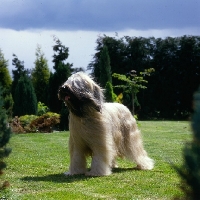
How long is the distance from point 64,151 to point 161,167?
3.79m

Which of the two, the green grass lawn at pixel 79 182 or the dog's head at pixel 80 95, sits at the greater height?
the dog's head at pixel 80 95

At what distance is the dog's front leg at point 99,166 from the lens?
8359 millimetres

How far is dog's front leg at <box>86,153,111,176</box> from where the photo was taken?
8.36 meters

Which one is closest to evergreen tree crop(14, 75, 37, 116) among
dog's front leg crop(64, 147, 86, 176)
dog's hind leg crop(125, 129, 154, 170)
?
dog's hind leg crop(125, 129, 154, 170)

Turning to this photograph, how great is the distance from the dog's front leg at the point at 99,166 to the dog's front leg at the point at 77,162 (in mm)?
212

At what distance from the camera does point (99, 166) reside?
329 inches

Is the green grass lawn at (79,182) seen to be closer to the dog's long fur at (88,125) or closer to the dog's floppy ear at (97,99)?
the dog's long fur at (88,125)

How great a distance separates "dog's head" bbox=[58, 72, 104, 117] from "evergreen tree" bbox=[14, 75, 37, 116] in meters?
17.1

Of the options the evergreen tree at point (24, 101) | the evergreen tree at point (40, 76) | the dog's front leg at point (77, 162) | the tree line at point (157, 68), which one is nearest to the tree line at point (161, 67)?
the tree line at point (157, 68)

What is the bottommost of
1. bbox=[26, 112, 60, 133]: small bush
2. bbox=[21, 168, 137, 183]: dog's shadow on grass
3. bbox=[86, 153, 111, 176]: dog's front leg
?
bbox=[26, 112, 60, 133]: small bush

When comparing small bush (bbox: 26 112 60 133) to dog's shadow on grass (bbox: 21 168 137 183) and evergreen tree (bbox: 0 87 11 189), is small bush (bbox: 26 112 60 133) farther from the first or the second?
evergreen tree (bbox: 0 87 11 189)

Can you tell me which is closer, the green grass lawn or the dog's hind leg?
the green grass lawn

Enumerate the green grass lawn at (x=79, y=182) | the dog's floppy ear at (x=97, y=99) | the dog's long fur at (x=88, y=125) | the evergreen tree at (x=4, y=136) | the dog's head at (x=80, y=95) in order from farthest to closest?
the dog's floppy ear at (x=97, y=99)
the dog's long fur at (x=88, y=125)
the dog's head at (x=80, y=95)
the green grass lawn at (x=79, y=182)
the evergreen tree at (x=4, y=136)

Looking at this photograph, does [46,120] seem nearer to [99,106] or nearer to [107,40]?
[99,106]
